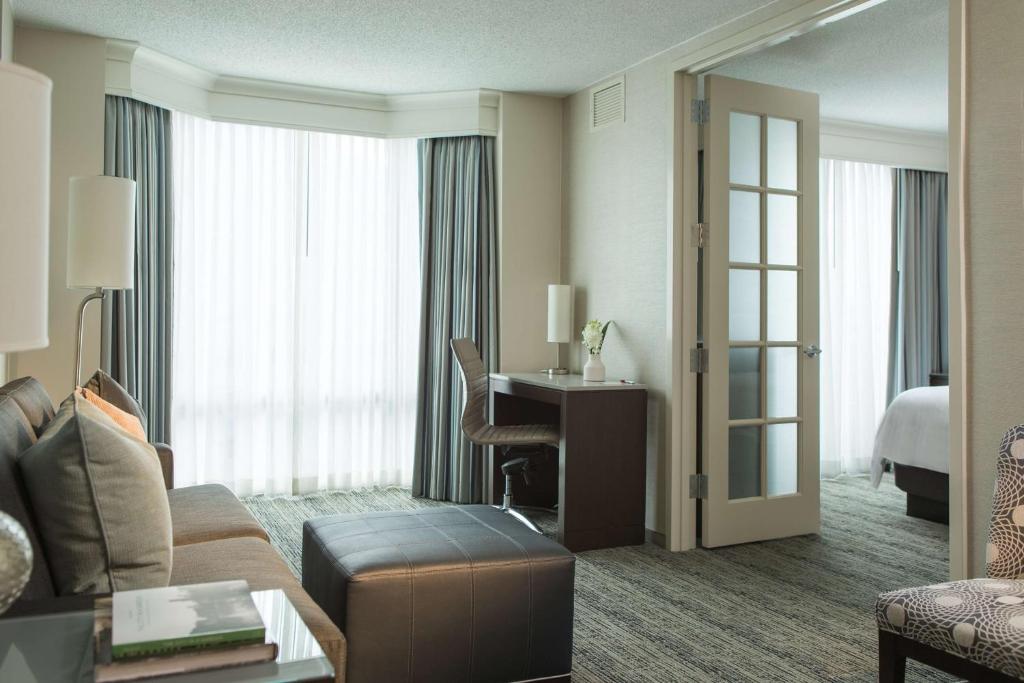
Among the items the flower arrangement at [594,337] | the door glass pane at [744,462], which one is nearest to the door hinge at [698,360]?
the door glass pane at [744,462]

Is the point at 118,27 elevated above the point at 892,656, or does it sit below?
above

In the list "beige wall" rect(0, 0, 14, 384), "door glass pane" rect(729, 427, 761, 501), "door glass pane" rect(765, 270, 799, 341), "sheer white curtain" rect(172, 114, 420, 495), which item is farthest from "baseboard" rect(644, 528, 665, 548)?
"beige wall" rect(0, 0, 14, 384)

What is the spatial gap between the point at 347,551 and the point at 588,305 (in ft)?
8.98

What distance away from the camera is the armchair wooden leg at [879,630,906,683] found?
225 cm

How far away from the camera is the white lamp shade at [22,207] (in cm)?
98

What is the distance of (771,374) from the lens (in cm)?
434

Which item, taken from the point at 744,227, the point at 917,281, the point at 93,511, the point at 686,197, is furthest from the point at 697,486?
the point at 917,281

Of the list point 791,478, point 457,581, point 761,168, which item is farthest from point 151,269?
point 791,478

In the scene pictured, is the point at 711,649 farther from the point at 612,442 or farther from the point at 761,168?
the point at 761,168

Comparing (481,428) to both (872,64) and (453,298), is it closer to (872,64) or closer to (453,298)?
(453,298)

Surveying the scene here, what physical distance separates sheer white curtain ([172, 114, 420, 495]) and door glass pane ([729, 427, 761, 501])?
2.19m

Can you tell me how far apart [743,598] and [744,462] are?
1004 mm

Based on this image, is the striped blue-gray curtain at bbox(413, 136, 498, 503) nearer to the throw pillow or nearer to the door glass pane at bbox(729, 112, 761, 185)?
the door glass pane at bbox(729, 112, 761, 185)

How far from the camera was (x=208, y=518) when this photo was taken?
279 centimetres
